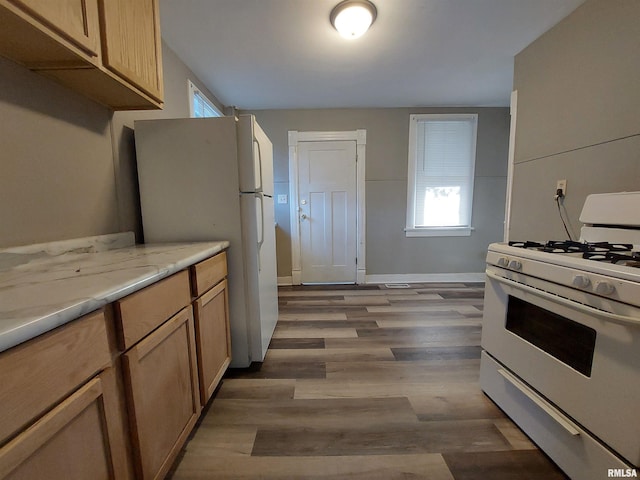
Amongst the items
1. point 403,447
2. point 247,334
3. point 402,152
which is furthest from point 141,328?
point 402,152

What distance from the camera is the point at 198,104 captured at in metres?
2.58

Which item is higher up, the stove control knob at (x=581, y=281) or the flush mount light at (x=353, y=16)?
the flush mount light at (x=353, y=16)

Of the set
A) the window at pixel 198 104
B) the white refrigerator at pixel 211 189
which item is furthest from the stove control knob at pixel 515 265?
the window at pixel 198 104

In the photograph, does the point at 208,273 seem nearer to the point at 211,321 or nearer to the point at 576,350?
the point at 211,321

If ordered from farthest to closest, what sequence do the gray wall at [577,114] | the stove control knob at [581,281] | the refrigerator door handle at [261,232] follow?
the refrigerator door handle at [261,232], the gray wall at [577,114], the stove control knob at [581,281]

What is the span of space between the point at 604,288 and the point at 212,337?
165 cm

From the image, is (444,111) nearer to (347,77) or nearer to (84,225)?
(347,77)

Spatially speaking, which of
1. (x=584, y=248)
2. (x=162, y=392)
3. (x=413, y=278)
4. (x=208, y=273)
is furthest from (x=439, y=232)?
(x=162, y=392)

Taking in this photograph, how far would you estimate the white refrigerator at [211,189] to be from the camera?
62.2 inches

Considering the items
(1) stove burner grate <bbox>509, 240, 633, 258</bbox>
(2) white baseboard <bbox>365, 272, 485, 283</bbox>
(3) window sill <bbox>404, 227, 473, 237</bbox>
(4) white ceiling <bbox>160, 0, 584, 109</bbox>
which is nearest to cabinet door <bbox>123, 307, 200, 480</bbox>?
(1) stove burner grate <bbox>509, 240, 633, 258</bbox>

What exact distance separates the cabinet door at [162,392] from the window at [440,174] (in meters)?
3.13

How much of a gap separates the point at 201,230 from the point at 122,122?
2.59 feet

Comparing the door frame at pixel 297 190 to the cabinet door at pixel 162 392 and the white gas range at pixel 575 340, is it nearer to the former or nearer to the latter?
the white gas range at pixel 575 340

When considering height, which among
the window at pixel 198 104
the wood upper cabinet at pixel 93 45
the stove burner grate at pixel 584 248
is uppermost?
the window at pixel 198 104
